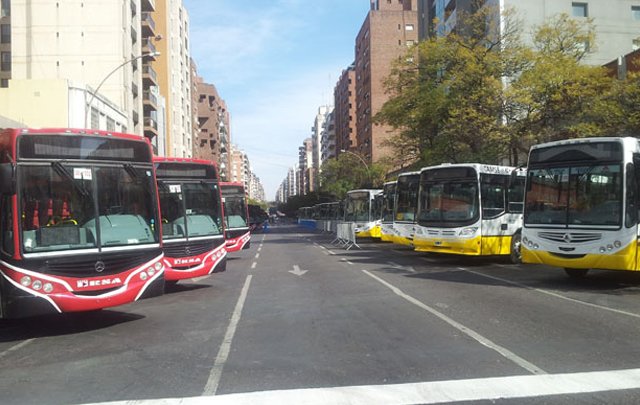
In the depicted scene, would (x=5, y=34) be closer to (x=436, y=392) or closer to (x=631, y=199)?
(x=631, y=199)

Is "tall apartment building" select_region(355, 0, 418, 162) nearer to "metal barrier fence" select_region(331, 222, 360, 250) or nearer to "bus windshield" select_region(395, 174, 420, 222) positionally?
"metal barrier fence" select_region(331, 222, 360, 250)

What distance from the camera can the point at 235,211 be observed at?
885 inches

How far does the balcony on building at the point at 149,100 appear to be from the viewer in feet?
175

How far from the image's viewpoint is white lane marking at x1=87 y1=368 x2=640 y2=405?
4.80 metres

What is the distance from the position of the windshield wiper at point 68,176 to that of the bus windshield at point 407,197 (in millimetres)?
16556

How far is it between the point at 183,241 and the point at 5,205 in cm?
451

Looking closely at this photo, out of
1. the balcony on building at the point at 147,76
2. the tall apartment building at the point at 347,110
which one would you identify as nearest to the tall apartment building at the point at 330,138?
the tall apartment building at the point at 347,110

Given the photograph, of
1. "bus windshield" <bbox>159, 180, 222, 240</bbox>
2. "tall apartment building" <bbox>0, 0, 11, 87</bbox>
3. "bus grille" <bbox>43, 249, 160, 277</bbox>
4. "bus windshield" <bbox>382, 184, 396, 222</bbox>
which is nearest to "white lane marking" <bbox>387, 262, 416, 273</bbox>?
"bus windshield" <bbox>159, 180, 222, 240</bbox>

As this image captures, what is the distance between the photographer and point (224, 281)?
14328 mm

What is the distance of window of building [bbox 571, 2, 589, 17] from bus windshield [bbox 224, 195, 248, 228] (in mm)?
28437

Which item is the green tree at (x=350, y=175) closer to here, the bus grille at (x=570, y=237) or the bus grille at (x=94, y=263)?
the bus grille at (x=570, y=237)

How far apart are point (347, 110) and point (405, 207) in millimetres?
95035

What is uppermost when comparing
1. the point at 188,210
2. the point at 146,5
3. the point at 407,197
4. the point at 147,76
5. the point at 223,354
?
the point at 146,5

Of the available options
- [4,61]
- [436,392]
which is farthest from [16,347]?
[4,61]
